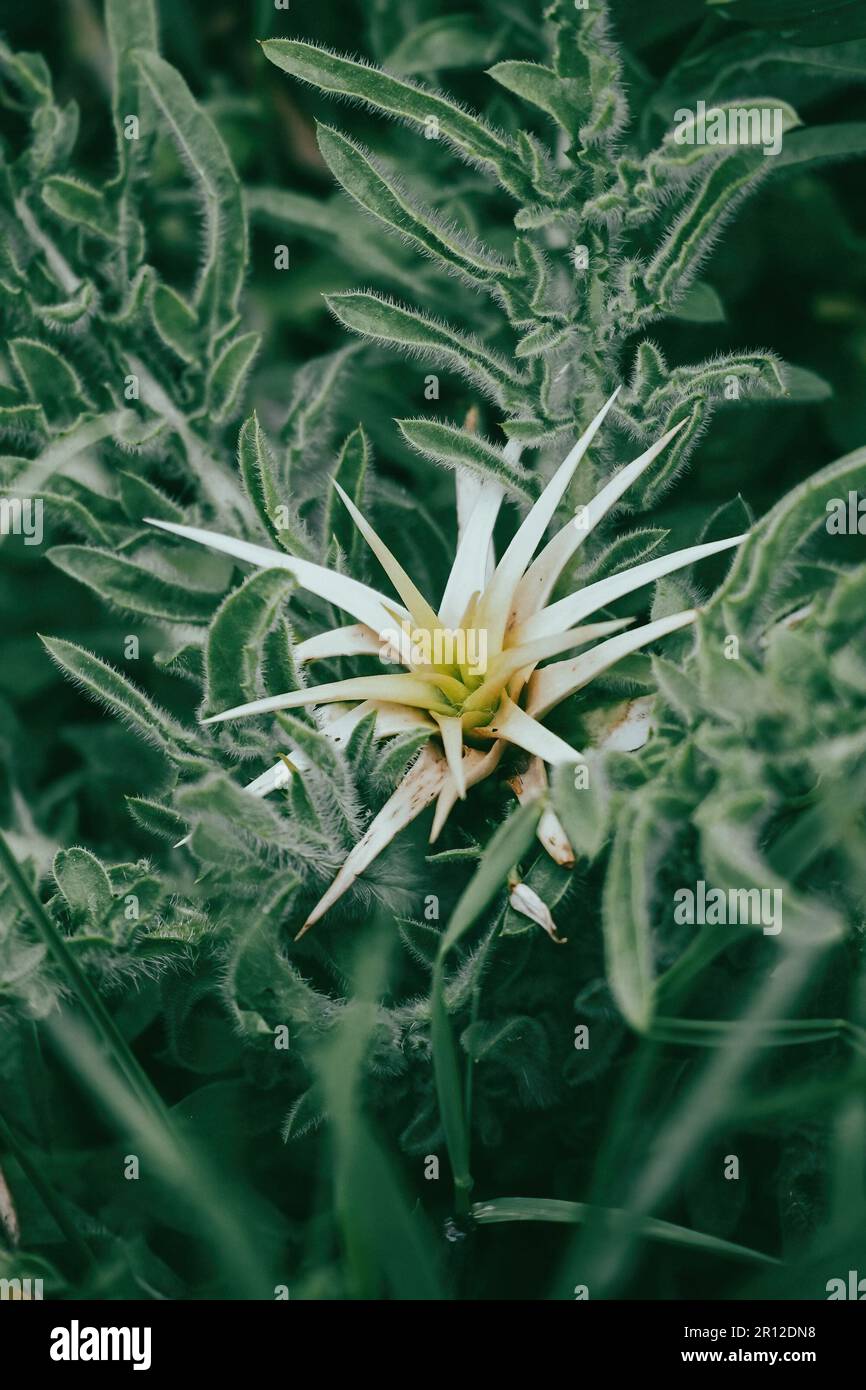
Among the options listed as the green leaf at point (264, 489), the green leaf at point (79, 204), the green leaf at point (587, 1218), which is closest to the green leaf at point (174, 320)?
the green leaf at point (79, 204)

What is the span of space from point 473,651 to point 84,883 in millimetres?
474

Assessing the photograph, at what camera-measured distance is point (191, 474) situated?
1.66 meters

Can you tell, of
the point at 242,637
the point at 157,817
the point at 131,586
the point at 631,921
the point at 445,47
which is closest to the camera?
the point at 631,921

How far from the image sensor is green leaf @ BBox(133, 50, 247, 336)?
1649 mm

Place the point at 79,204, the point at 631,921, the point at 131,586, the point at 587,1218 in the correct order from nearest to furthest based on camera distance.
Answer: the point at 631,921 < the point at 587,1218 < the point at 131,586 < the point at 79,204

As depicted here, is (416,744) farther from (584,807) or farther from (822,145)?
(822,145)

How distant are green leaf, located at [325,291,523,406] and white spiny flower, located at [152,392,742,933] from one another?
15cm

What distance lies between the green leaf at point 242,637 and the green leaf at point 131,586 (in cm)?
26

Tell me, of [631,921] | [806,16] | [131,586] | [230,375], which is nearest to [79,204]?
[230,375]

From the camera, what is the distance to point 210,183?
5.47 feet

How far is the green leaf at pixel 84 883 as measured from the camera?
1.31 meters

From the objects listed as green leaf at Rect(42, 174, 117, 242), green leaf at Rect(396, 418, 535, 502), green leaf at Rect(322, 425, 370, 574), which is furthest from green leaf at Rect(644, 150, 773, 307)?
green leaf at Rect(42, 174, 117, 242)
